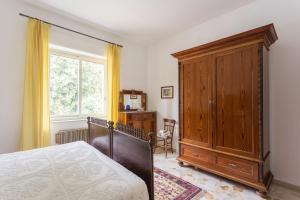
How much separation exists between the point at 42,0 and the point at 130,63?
2157 millimetres

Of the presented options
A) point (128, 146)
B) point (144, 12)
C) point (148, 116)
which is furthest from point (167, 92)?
point (128, 146)

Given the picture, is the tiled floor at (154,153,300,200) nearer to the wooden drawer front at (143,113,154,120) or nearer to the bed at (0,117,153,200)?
the bed at (0,117,153,200)

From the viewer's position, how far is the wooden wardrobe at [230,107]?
6.91 feet

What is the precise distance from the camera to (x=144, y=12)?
2.92m

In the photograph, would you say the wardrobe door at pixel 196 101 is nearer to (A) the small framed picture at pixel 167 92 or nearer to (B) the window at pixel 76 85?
(A) the small framed picture at pixel 167 92

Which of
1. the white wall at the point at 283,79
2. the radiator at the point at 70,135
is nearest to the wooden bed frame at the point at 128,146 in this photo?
the radiator at the point at 70,135

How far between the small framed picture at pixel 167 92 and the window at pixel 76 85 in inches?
57.7

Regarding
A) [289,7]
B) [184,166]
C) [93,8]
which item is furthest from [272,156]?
[93,8]

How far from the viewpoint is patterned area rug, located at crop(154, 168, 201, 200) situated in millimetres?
2049

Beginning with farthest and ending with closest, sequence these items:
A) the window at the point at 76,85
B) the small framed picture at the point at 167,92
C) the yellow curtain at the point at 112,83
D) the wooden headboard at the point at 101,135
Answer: the small framed picture at the point at 167,92 < the yellow curtain at the point at 112,83 < the window at the point at 76,85 < the wooden headboard at the point at 101,135

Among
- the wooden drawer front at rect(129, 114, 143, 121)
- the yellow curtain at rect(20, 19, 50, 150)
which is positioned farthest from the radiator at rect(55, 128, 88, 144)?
the wooden drawer front at rect(129, 114, 143, 121)

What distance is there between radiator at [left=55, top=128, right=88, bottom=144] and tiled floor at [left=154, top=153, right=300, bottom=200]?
179cm

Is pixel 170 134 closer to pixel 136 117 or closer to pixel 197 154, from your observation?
pixel 136 117

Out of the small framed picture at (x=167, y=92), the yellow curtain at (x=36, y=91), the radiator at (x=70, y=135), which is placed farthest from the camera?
the small framed picture at (x=167, y=92)
